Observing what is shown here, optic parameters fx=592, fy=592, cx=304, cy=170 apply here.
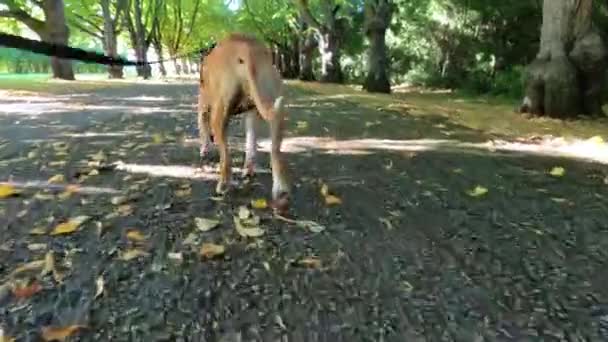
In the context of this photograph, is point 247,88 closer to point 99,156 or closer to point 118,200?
point 118,200

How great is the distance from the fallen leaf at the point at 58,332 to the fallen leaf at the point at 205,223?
1.33m

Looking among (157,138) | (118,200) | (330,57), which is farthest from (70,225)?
(330,57)

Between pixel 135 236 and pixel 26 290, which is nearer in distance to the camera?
pixel 26 290

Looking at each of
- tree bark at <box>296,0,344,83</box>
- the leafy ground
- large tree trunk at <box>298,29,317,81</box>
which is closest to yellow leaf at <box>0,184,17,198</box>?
the leafy ground

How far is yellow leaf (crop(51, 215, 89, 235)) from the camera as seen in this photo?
3669 millimetres

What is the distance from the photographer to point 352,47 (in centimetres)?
3253

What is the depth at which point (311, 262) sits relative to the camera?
10.5 ft

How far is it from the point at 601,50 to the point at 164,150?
8.18m

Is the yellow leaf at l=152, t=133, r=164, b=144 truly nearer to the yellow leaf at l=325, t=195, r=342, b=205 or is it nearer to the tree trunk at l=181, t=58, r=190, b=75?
the yellow leaf at l=325, t=195, r=342, b=205

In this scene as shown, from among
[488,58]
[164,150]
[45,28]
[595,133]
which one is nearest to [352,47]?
[488,58]

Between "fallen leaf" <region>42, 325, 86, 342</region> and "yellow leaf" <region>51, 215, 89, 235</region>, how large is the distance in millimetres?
1301

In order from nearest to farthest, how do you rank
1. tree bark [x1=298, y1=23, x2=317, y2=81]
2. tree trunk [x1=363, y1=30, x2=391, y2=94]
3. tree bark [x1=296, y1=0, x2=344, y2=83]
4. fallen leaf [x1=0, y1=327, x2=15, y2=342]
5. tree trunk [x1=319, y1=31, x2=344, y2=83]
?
fallen leaf [x1=0, y1=327, x2=15, y2=342]
tree trunk [x1=363, y1=30, x2=391, y2=94]
tree bark [x1=296, y1=0, x2=344, y2=83]
tree trunk [x1=319, y1=31, x2=344, y2=83]
tree bark [x1=298, y1=23, x2=317, y2=81]

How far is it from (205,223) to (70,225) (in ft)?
2.80

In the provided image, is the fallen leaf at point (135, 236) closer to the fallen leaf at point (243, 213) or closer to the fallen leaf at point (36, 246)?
the fallen leaf at point (36, 246)
